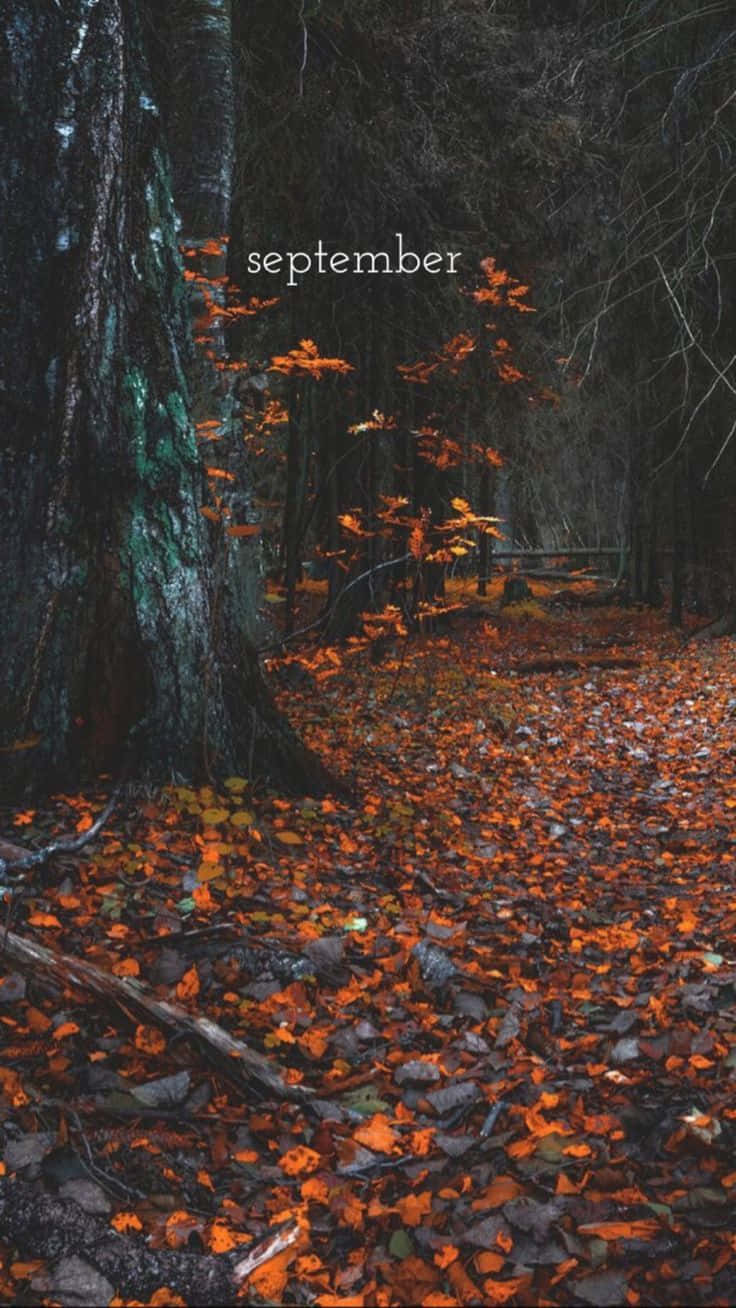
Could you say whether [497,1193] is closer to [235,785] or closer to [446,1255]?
[446,1255]

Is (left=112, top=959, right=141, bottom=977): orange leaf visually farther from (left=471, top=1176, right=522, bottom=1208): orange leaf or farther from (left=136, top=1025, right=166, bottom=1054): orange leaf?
(left=471, top=1176, right=522, bottom=1208): orange leaf

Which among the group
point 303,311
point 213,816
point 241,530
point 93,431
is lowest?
point 213,816

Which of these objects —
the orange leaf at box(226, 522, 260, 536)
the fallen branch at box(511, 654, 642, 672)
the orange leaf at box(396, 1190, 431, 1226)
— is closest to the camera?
the orange leaf at box(396, 1190, 431, 1226)

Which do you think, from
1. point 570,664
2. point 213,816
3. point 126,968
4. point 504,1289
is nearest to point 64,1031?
point 126,968

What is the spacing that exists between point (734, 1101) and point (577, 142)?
10.6 m

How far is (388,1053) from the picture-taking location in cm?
325

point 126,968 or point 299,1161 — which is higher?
point 126,968

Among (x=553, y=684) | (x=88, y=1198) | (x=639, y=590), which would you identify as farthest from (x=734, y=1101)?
(x=639, y=590)

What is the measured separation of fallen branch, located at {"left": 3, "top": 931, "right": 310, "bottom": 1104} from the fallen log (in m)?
0.65

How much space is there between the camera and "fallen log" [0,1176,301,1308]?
6.77ft

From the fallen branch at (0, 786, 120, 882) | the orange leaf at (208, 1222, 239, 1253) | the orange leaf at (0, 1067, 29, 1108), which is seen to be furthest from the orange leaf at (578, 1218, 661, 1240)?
the fallen branch at (0, 786, 120, 882)

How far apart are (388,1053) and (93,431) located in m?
3.02

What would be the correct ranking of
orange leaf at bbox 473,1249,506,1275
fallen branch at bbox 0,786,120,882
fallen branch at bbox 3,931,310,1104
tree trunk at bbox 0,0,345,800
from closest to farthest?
1. orange leaf at bbox 473,1249,506,1275
2. fallen branch at bbox 3,931,310,1104
3. fallen branch at bbox 0,786,120,882
4. tree trunk at bbox 0,0,345,800

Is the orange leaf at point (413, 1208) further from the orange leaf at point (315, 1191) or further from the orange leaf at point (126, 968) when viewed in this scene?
the orange leaf at point (126, 968)
